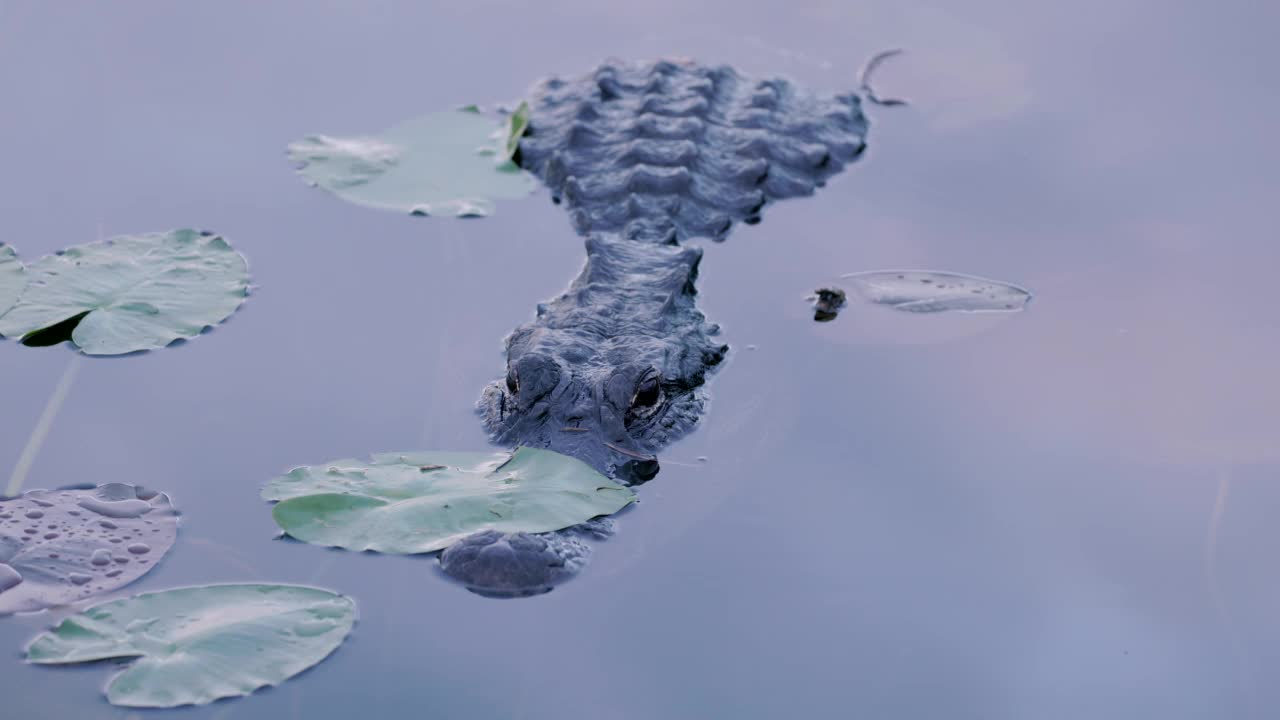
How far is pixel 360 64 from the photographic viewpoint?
7789 millimetres

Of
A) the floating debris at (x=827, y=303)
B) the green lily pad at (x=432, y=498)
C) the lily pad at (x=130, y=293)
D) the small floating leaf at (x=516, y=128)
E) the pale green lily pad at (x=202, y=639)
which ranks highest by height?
the small floating leaf at (x=516, y=128)

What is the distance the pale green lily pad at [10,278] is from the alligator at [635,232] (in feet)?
5.98

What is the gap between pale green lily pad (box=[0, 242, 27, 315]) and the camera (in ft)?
17.5

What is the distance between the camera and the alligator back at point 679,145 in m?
6.57

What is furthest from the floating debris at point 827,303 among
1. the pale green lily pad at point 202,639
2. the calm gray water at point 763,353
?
the pale green lily pad at point 202,639

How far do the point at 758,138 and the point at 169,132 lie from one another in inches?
112

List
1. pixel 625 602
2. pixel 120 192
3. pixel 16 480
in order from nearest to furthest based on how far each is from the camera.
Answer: pixel 625 602, pixel 16 480, pixel 120 192

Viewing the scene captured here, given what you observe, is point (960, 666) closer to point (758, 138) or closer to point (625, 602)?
point (625, 602)

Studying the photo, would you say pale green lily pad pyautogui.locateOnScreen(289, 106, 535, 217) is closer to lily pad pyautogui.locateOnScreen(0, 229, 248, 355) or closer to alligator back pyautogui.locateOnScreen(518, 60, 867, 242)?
alligator back pyautogui.locateOnScreen(518, 60, 867, 242)

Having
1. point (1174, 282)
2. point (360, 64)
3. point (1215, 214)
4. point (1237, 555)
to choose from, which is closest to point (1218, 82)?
point (1215, 214)

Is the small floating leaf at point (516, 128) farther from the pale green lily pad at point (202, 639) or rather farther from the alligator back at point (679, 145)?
the pale green lily pad at point (202, 639)

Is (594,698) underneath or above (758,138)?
underneath

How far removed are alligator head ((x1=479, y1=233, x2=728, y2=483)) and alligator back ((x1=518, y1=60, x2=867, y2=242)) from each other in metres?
0.75

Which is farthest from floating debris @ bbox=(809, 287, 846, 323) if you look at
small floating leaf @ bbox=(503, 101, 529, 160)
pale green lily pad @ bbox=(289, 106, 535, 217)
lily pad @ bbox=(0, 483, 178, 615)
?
lily pad @ bbox=(0, 483, 178, 615)
